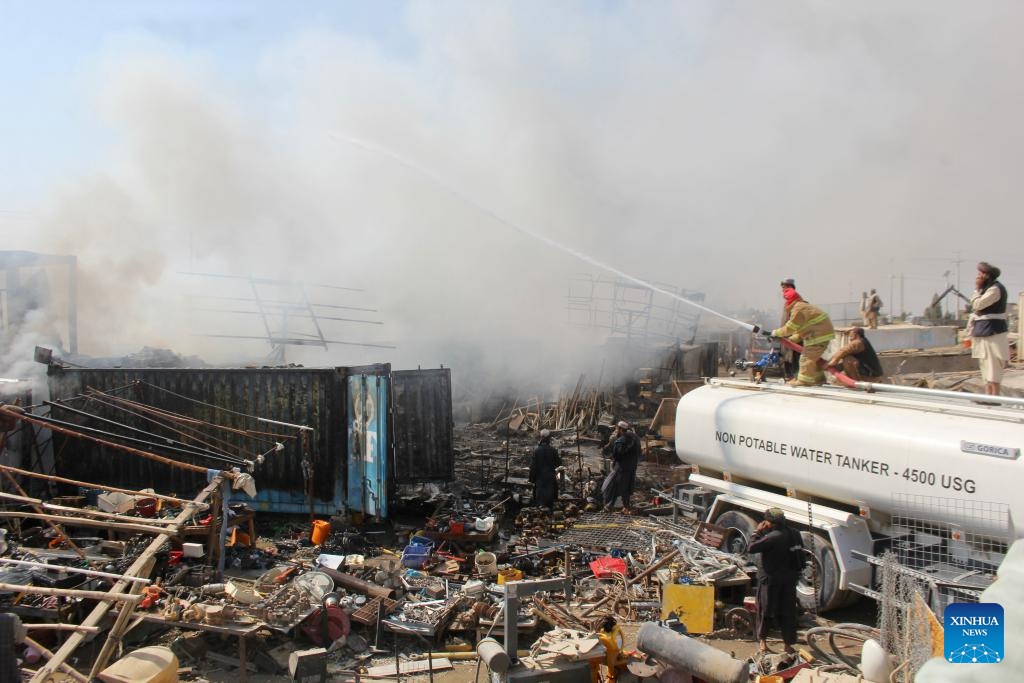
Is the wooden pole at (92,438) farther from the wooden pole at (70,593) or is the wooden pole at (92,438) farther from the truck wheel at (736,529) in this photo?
the truck wheel at (736,529)

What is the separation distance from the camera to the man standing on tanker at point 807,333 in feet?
29.5

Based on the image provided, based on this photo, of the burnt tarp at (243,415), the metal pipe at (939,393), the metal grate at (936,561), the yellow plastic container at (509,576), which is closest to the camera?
the metal grate at (936,561)

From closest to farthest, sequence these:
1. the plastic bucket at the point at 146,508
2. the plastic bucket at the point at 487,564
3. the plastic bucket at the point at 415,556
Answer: the plastic bucket at the point at 487,564 < the plastic bucket at the point at 415,556 < the plastic bucket at the point at 146,508

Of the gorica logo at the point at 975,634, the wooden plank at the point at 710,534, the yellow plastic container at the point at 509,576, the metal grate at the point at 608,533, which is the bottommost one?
the metal grate at the point at 608,533

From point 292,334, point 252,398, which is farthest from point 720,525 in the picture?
point 292,334

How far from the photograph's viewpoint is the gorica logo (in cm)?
314

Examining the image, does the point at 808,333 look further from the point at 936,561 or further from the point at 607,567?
the point at 607,567

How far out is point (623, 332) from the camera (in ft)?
69.6

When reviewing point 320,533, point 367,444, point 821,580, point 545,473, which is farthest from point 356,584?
point 821,580

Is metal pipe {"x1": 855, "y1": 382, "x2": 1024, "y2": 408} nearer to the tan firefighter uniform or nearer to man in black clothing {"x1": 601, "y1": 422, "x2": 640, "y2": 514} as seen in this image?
the tan firefighter uniform

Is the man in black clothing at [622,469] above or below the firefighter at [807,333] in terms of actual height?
below

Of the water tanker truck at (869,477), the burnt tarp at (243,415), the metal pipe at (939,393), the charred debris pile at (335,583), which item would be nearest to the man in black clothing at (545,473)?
the charred debris pile at (335,583)

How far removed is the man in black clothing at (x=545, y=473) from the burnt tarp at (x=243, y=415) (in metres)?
2.93

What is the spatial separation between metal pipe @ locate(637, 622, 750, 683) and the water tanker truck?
2108mm
